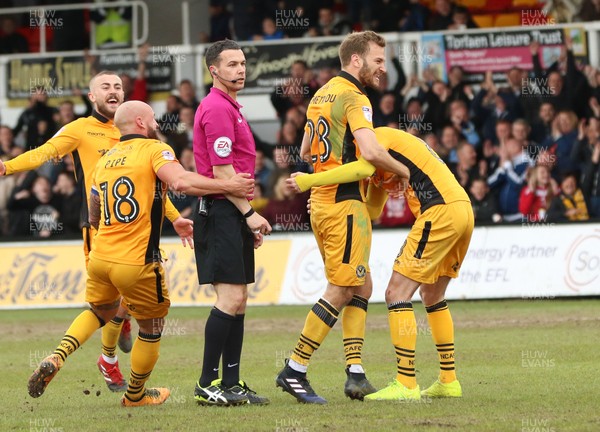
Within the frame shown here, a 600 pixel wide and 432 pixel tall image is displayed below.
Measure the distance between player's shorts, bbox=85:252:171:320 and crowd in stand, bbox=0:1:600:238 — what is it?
10434mm

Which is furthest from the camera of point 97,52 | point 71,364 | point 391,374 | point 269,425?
point 97,52

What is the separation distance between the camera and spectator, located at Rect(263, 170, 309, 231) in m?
20.1

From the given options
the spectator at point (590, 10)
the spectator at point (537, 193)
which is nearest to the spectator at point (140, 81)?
the spectator at point (537, 193)

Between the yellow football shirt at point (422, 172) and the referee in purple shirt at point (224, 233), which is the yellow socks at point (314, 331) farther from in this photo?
the yellow football shirt at point (422, 172)

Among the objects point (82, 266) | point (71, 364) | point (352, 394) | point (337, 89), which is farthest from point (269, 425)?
point (82, 266)

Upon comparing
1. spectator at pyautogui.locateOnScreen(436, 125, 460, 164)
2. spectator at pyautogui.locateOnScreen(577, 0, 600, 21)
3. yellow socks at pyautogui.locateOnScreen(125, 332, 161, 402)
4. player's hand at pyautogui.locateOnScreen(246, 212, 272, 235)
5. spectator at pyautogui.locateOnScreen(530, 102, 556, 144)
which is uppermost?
spectator at pyautogui.locateOnScreen(577, 0, 600, 21)

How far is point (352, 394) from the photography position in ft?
30.0

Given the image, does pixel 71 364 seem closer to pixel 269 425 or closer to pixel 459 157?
pixel 269 425

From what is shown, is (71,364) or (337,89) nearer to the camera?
(337,89)

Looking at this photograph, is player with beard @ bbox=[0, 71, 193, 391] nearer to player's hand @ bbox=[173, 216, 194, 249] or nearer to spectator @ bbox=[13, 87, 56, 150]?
player's hand @ bbox=[173, 216, 194, 249]

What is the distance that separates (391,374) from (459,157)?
9502 mm

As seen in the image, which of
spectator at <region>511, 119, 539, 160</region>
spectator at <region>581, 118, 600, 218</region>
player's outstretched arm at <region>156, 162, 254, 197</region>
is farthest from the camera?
spectator at <region>511, 119, 539, 160</region>

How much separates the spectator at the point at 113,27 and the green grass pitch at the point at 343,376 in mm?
8796

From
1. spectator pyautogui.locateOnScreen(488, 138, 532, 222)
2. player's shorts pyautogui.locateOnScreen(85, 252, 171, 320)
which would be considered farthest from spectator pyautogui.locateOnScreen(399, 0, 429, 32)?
player's shorts pyautogui.locateOnScreen(85, 252, 171, 320)
